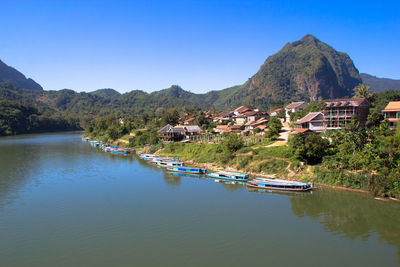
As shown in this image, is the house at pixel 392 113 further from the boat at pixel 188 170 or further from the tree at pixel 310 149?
the boat at pixel 188 170

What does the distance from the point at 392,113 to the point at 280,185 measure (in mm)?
22692

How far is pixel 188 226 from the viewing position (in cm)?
2030

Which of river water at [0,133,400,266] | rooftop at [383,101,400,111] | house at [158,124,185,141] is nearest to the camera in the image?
river water at [0,133,400,266]

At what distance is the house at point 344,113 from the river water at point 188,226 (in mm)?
17593

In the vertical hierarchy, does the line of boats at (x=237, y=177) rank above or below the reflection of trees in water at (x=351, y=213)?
above

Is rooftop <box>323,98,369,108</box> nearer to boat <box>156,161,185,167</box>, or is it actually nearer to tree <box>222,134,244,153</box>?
tree <box>222,134,244,153</box>

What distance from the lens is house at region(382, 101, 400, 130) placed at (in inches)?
1464

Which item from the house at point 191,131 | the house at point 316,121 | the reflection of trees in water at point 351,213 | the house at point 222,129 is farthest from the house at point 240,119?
the reflection of trees in water at point 351,213

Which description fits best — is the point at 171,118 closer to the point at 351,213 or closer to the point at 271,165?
the point at 271,165

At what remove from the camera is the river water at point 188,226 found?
53.6ft

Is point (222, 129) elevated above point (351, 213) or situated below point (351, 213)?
above

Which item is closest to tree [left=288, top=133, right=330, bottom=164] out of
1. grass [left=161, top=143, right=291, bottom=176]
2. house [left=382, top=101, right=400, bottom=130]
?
grass [left=161, top=143, right=291, bottom=176]

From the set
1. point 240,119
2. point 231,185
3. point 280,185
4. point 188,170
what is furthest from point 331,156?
point 240,119

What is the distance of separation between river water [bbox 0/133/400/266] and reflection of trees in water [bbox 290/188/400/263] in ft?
0.25
